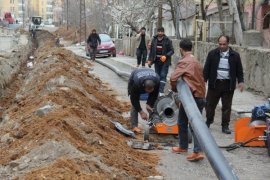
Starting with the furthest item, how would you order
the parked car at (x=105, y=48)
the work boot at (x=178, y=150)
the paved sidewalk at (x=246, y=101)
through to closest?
the parked car at (x=105, y=48) → the paved sidewalk at (x=246, y=101) → the work boot at (x=178, y=150)

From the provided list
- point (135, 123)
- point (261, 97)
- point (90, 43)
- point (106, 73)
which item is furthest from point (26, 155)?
point (90, 43)

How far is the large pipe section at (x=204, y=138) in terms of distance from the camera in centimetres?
570

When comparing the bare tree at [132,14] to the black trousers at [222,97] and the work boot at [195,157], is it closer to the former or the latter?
the black trousers at [222,97]

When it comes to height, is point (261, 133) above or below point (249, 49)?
below

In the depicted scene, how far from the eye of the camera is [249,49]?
16625 mm

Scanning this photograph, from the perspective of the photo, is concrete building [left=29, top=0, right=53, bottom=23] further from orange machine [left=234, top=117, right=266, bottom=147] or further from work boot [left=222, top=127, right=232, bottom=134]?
orange machine [left=234, top=117, right=266, bottom=147]

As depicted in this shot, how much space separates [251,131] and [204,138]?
2.58 metres

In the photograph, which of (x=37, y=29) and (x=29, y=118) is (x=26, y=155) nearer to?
(x=29, y=118)

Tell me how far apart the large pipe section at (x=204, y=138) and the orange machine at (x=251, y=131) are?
5.17ft

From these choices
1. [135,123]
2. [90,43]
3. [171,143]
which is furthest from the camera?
[90,43]

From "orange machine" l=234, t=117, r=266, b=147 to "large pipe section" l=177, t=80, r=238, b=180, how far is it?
158cm

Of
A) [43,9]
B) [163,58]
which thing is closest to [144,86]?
[163,58]

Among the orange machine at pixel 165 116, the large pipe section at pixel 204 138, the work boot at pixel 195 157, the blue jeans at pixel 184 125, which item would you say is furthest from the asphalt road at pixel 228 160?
the large pipe section at pixel 204 138

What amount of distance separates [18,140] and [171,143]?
2579 millimetres
